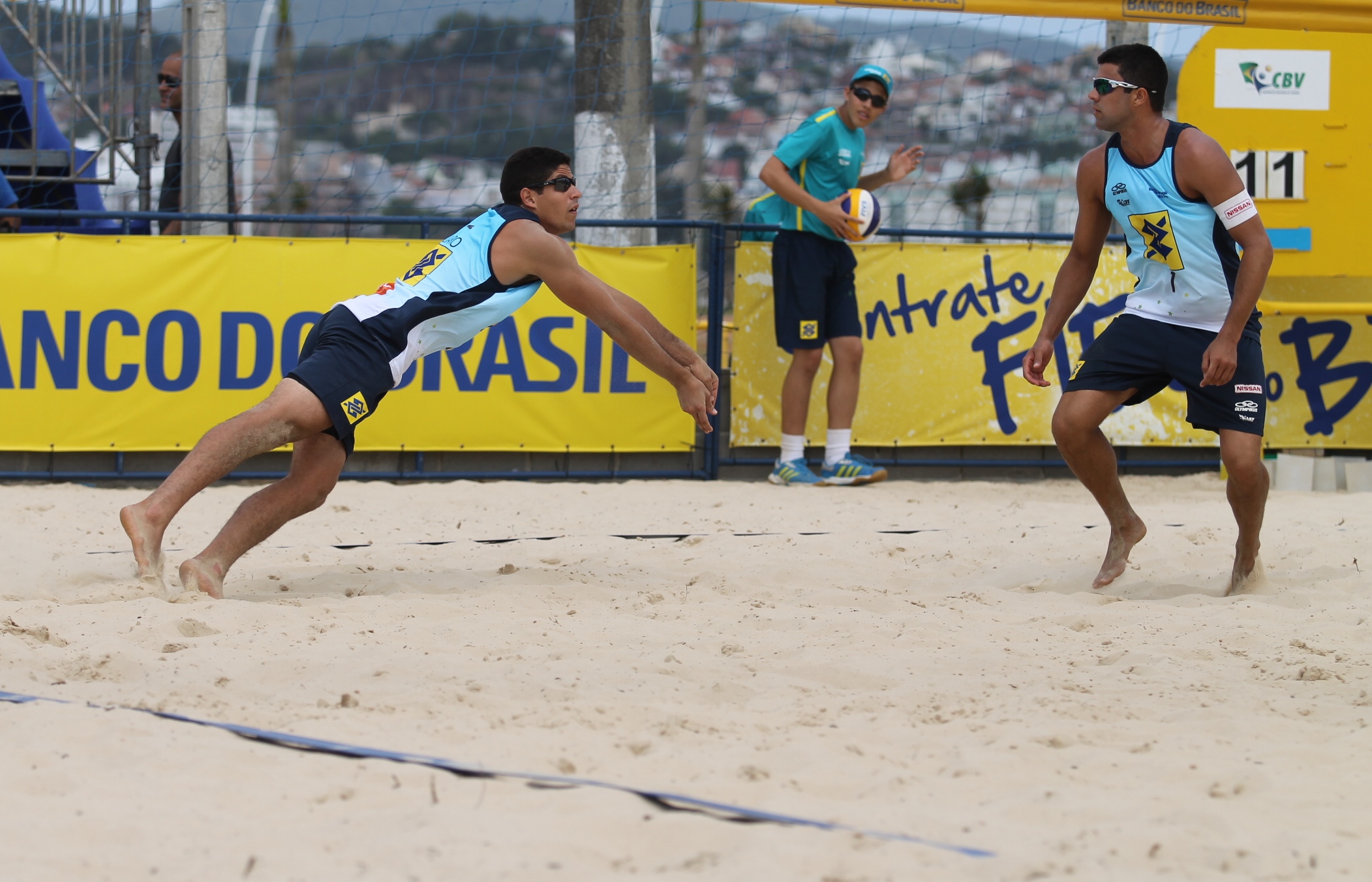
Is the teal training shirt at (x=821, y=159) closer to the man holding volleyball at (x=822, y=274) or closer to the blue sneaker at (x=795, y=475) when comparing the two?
the man holding volleyball at (x=822, y=274)

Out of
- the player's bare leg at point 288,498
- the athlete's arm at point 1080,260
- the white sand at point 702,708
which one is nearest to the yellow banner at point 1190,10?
the athlete's arm at point 1080,260

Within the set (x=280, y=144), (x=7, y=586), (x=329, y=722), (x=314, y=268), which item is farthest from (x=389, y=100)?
(x=329, y=722)

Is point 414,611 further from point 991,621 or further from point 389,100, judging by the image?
point 389,100

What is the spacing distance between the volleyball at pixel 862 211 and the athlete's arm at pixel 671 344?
220cm

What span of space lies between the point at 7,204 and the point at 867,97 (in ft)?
14.1

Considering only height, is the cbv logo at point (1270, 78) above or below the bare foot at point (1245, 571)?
above

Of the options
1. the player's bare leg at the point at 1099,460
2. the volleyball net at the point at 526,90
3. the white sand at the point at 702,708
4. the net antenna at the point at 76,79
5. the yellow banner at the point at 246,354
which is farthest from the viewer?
the volleyball net at the point at 526,90

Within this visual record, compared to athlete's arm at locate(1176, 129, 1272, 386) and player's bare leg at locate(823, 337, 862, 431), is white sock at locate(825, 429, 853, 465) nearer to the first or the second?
player's bare leg at locate(823, 337, 862, 431)

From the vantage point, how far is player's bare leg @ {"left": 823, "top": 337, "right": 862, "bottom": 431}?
20.1 feet

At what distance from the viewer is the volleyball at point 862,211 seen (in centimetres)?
599

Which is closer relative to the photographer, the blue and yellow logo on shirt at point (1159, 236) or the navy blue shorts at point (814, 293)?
the blue and yellow logo on shirt at point (1159, 236)

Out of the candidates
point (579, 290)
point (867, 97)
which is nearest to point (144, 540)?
point (579, 290)

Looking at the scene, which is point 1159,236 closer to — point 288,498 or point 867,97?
point 867,97

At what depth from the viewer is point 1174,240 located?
12.3 feet
